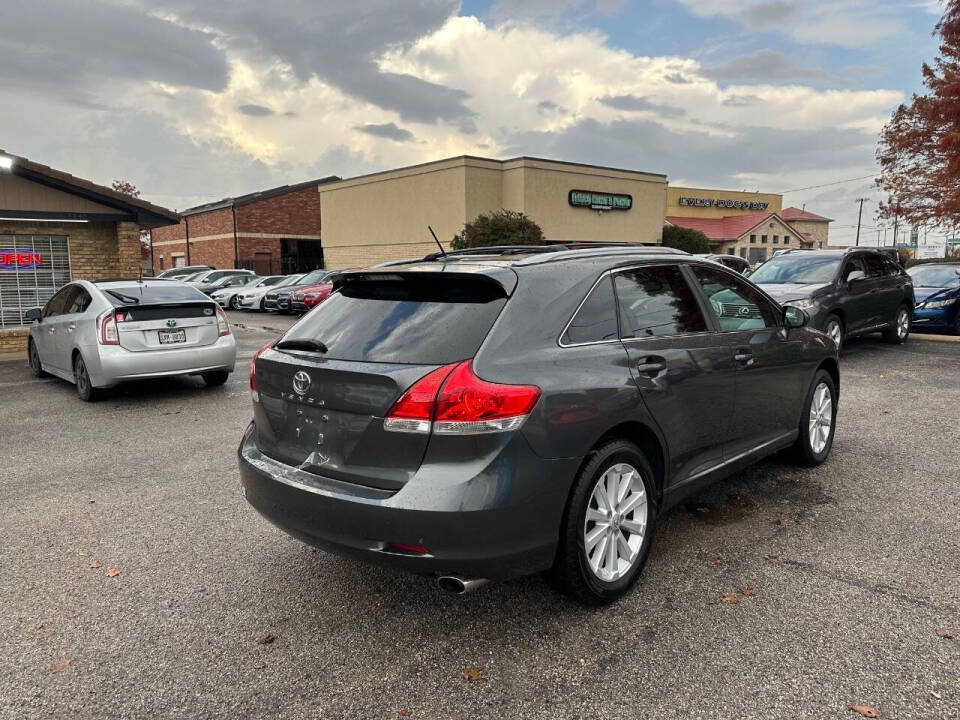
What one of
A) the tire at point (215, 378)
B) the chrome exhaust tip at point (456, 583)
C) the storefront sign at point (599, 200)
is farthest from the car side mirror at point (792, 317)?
the storefront sign at point (599, 200)

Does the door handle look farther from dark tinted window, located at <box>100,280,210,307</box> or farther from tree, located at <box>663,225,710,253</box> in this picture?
tree, located at <box>663,225,710,253</box>

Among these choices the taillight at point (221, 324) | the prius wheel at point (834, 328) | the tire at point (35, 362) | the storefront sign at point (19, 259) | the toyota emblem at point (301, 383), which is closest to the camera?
the toyota emblem at point (301, 383)

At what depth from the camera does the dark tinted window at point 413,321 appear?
10.1ft

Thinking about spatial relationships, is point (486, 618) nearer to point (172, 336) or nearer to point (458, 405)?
point (458, 405)

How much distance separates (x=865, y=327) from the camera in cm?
1127

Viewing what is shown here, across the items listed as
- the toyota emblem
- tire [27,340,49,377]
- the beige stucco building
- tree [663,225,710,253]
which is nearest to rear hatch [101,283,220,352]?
tire [27,340,49,377]

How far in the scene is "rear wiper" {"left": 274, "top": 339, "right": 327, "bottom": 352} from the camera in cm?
344

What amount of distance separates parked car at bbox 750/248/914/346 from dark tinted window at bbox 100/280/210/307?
789cm

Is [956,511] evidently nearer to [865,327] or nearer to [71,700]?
[71,700]

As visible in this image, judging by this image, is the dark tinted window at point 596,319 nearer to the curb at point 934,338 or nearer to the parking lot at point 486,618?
the parking lot at point 486,618

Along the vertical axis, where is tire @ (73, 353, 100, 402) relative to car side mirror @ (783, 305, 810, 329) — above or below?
below

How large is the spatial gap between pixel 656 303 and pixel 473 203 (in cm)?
3128

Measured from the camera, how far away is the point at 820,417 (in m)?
5.50

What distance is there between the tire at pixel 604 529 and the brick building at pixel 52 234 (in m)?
14.2
